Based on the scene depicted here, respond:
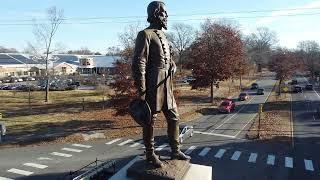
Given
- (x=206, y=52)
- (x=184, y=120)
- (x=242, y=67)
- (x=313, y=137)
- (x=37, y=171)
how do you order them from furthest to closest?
(x=242, y=67) → (x=206, y=52) → (x=184, y=120) → (x=313, y=137) → (x=37, y=171)

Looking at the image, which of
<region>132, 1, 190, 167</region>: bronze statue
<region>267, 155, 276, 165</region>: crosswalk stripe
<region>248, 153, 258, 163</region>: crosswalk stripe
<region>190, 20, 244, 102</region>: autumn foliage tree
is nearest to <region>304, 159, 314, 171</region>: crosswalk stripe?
<region>267, 155, 276, 165</region>: crosswalk stripe

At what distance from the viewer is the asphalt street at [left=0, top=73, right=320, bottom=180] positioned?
23031mm

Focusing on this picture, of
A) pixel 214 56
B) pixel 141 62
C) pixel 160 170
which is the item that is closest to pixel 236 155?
pixel 160 170

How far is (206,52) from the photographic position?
54312 mm

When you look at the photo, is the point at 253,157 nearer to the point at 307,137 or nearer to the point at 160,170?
the point at 307,137

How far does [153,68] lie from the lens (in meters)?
9.29

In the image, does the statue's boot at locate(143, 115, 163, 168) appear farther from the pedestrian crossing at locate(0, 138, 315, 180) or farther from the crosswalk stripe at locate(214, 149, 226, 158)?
the crosswalk stripe at locate(214, 149, 226, 158)

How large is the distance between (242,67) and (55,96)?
28382mm

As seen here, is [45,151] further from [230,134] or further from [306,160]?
[306,160]

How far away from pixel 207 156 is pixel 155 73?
1845cm

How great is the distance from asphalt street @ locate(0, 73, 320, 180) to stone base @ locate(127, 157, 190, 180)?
1249 centimetres

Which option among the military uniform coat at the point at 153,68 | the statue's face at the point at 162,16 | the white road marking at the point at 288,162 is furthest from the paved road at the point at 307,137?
the statue's face at the point at 162,16

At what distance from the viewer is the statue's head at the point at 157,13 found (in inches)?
369

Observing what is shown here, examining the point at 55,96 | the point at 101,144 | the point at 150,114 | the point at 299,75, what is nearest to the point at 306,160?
the point at 101,144
